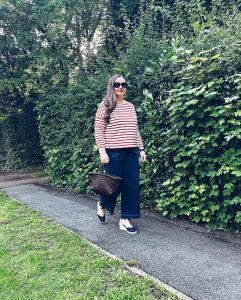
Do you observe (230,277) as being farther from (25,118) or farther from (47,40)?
(25,118)

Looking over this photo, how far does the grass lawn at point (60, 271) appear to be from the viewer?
2.80 meters

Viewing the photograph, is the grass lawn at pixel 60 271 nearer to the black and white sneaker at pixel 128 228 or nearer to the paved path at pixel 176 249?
the paved path at pixel 176 249

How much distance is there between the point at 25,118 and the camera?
40.1ft

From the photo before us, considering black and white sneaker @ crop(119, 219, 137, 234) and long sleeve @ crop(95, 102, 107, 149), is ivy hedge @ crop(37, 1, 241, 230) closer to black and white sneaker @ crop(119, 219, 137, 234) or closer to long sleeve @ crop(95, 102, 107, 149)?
black and white sneaker @ crop(119, 219, 137, 234)

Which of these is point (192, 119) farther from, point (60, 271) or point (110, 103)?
point (60, 271)

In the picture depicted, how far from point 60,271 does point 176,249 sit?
47.3 inches

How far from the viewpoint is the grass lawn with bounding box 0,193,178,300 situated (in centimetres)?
280

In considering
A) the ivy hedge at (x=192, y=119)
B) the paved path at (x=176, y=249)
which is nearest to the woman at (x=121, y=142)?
the paved path at (x=176, y=249)

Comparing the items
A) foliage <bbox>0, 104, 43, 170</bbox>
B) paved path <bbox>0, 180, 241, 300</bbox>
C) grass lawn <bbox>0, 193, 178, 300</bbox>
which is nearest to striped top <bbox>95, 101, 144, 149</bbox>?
paved path <bbox>0, 180, 241, 300</bbox>

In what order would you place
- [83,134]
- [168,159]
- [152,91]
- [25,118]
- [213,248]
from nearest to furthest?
[213,248]
[168,159]
[152,91]
[83,134]
[25,118]

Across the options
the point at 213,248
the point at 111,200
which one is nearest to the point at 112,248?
the point at 111,200

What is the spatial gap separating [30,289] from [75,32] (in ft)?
27.2

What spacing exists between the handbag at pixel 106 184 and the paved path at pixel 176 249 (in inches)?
20.8

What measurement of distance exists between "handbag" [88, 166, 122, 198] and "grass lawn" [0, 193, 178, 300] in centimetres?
62
